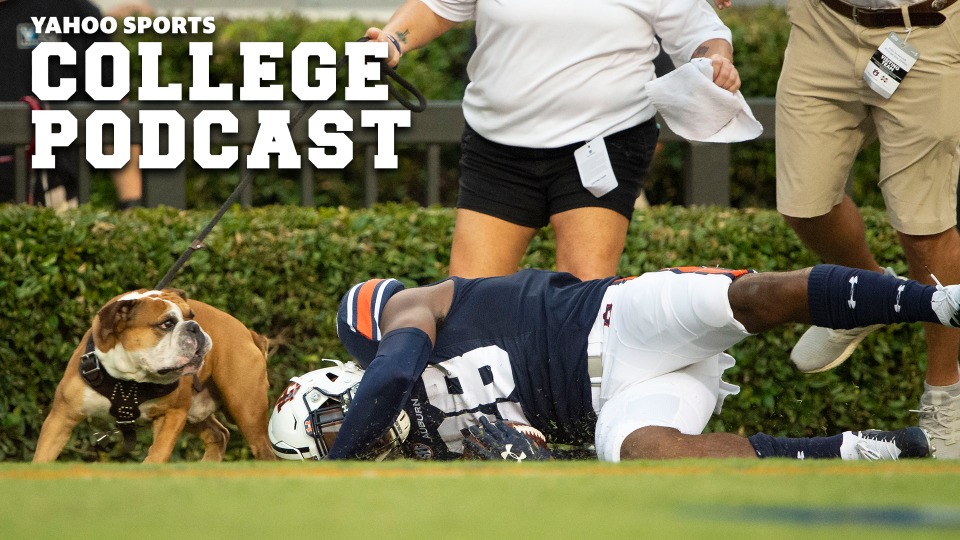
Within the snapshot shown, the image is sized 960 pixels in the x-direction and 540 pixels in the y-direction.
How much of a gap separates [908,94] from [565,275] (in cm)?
150

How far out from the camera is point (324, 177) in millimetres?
8172

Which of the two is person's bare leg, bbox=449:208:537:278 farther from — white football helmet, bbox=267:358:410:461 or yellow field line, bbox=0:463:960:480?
yellow field line, bbox=0:463:960:480

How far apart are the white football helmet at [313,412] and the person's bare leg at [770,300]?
116 centimetres

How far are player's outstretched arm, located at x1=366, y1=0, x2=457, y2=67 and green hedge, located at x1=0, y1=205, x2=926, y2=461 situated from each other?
3.35 ft

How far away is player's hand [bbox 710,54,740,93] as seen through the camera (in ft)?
12.6

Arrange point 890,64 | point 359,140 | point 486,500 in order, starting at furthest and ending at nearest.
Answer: point 359,140, point 890,64, point 486,500

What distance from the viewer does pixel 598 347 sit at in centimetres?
329

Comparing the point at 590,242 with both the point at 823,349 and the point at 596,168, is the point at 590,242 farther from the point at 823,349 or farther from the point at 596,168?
the point at 823,349

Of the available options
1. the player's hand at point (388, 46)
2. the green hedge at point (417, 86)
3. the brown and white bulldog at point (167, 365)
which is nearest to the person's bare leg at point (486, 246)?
the player's hand at point (388, 46)

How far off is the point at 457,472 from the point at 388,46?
2249 mm

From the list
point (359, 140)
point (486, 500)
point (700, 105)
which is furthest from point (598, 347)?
point (359, 140)

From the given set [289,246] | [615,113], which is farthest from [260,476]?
[289,246]

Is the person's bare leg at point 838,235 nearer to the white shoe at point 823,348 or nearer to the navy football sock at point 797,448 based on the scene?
the white shoe at point 823,348

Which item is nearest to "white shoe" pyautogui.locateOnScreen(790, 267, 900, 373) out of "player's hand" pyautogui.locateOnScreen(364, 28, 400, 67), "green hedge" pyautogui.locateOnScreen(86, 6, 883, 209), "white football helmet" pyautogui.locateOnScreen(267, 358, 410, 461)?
"white football helmet" pyautogui.locateOnScreen(267, 358, 410, 461)
